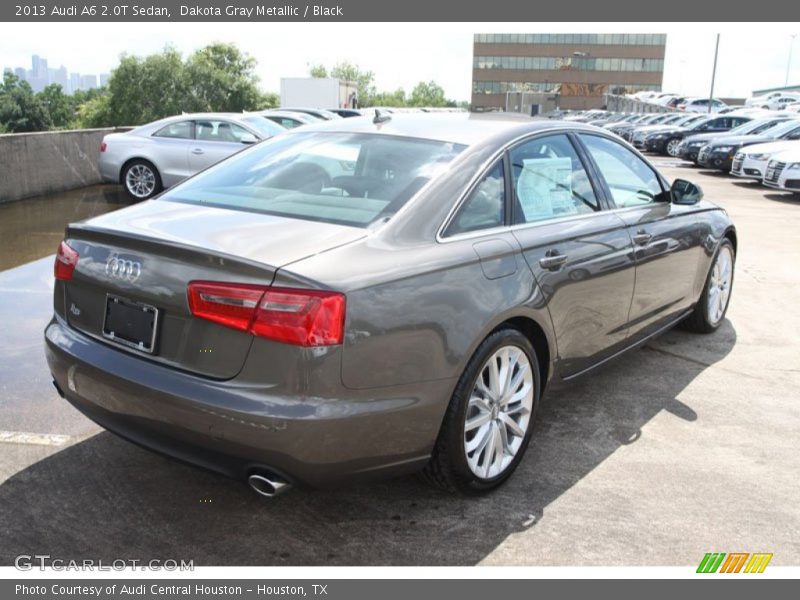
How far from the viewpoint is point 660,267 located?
4.81 meters

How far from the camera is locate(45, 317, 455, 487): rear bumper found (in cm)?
271

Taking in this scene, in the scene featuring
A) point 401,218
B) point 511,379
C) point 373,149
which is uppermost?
point 373,149

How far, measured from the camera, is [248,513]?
131 inches

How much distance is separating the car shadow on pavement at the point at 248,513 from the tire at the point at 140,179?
993 cm

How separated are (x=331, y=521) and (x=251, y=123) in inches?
435

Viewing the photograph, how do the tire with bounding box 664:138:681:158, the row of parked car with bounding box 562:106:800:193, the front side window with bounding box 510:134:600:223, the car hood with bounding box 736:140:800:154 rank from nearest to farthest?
the front side window with bounding box 510:134:600:223 < the row of parked car with bounding box 562:106:800:193 < the car hood with bounding box 736:140:800:154 < the tire with bounding box 664:138:681:158

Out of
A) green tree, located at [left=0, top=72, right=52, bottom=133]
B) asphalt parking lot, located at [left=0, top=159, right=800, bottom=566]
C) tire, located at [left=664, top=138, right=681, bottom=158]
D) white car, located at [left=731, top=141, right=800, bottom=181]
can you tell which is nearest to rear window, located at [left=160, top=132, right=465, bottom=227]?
asphalt parking lot, located at [left=0, top=159, right=800, bottom=566]

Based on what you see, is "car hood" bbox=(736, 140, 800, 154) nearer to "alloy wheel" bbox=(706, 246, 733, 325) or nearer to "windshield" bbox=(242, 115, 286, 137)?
"windshield" bbox=(242, 115, 286, 137)

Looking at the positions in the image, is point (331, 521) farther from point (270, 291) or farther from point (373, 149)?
point (373, 149)

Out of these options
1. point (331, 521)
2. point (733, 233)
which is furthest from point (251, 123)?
point (331, 521)

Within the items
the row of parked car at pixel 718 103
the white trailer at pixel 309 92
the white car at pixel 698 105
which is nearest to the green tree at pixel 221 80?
the white trailer at pixel 309 92

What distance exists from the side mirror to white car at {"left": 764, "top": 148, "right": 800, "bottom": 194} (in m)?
12.2

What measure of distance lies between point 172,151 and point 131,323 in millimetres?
10597

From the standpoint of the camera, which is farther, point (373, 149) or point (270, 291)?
point (373, 149)
